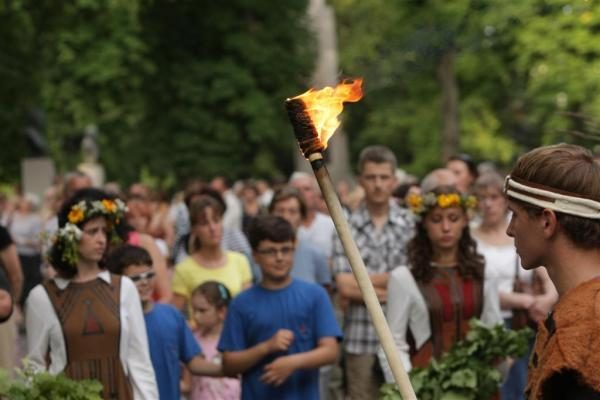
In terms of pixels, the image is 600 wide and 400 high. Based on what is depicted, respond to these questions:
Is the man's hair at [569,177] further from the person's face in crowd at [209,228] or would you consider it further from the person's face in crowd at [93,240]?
the person's face in crowd at [209,228]

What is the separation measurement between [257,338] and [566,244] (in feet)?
13.5

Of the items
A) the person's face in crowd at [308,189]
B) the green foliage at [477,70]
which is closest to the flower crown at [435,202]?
the green foliage at [477,70]

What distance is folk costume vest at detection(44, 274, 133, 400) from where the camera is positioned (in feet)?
23.3

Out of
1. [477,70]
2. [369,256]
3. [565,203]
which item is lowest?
[565,203]

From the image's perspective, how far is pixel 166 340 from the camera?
8102mm

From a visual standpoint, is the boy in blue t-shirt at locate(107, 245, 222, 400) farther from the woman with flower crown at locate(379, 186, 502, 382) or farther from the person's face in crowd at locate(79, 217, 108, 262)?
the woman with flower crown at locate(379, 186, 502, 382)

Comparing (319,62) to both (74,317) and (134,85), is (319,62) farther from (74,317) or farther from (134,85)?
(74,317)

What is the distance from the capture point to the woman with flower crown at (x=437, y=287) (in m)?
7.93

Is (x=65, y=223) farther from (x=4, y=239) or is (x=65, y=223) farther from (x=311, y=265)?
(x=311, y=265)

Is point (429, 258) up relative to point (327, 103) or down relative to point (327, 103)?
down

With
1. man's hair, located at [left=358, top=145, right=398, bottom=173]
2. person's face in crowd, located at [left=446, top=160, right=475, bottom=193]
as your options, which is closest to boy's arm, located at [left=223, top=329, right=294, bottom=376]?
man's hair, located at [left=358, top=145, right=398, bottom=173]

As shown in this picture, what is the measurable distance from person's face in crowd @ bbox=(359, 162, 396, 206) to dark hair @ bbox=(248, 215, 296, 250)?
1.48 metres

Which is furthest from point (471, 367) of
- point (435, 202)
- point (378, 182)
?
point (378, 182)

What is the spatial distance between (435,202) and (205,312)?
1.80 metres
